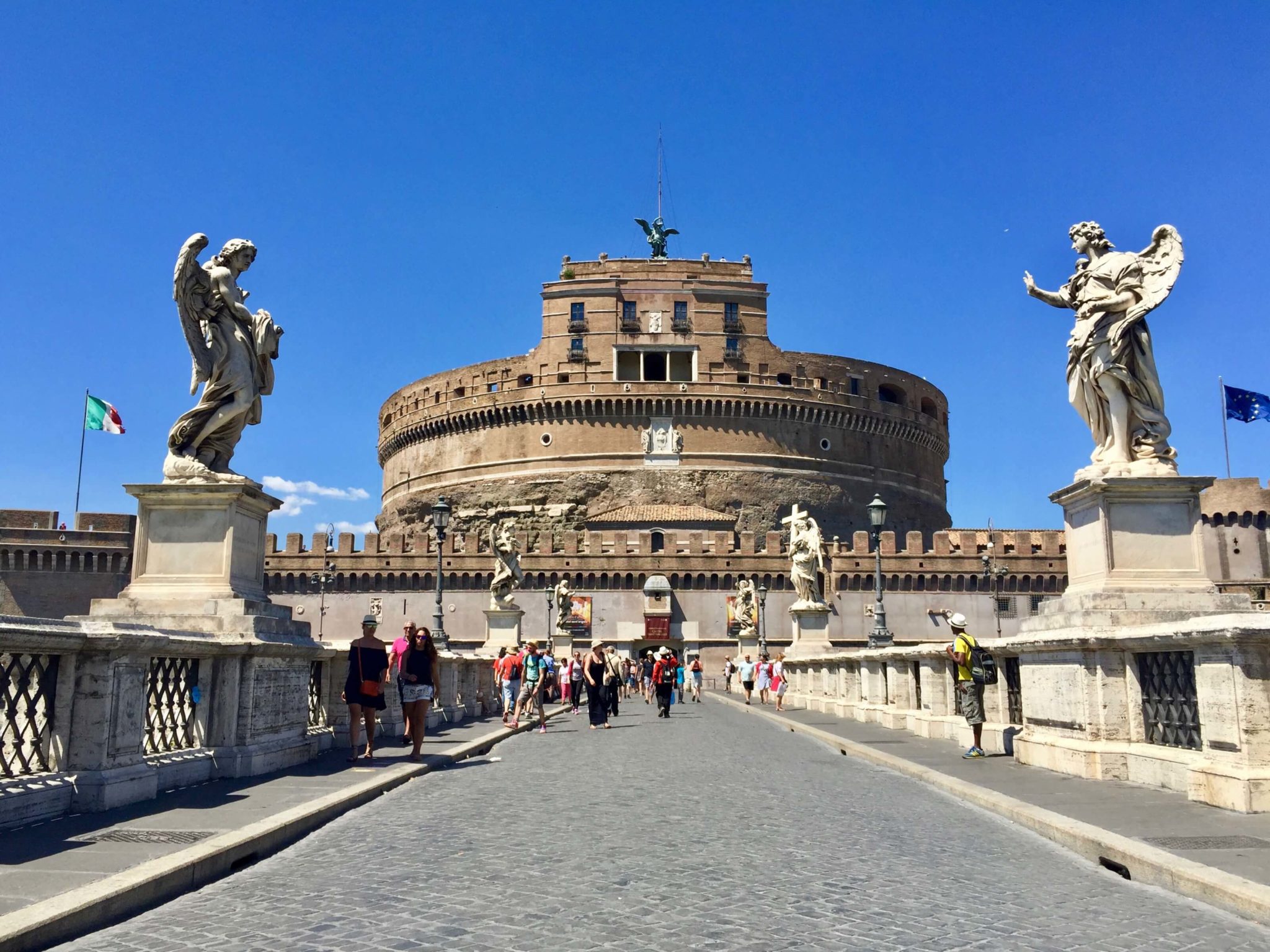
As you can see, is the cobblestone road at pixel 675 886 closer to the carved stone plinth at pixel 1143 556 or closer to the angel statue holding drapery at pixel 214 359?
the carved stone plinth at pixel 1143 556

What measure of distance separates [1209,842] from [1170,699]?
1.95 meters

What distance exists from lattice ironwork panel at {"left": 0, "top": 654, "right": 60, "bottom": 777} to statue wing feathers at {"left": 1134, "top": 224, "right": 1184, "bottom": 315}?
746cm

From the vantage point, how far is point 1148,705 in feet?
23.7

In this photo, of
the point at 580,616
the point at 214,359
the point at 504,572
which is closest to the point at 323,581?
the point at 580,616

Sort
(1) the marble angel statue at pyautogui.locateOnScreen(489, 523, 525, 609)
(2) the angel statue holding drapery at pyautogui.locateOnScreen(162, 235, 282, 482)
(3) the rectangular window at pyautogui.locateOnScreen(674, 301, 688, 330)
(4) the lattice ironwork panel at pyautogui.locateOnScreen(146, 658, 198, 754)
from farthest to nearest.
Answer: (3) the rectangular window at pyautogui.locateOnScreen(674, 301, 688, 330)
(1) the marble angel statue at pyautogui.locateOnScreen(489, 523, 525, 609)
(2) the angel statue holding drapery at pyautogui.locateOnScreen(162, 235, 282, 482)
(4) the lattice ironwork panel at pyautogui.locateOnScreen(146, 658, 198, 754)

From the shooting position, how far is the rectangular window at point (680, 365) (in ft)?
214

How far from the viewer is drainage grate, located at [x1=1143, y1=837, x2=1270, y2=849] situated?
499 centimetres

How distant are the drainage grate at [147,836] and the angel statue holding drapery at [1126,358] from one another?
6384mm

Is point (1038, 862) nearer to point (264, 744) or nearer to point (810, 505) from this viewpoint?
point (264, 744)

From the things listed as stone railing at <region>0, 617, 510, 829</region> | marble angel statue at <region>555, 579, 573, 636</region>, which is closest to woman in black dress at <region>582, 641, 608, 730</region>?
stone railing at <region>0, 617, 510, 829</region>

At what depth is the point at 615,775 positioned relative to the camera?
31.0 feet

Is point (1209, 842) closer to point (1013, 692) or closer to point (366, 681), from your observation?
point (1013, 692)

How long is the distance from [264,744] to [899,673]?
8841 millimetres

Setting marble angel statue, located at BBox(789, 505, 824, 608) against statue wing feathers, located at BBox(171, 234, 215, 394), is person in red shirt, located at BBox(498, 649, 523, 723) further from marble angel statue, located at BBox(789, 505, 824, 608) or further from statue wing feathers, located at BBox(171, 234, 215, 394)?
marble angel statue, located at BBox(789, 505, 824, 608)
